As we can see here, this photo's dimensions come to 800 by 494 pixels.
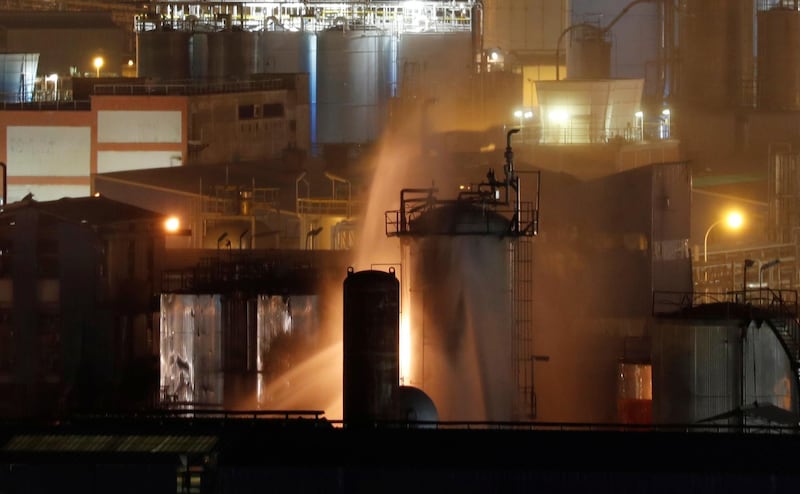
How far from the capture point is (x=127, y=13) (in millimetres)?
65812

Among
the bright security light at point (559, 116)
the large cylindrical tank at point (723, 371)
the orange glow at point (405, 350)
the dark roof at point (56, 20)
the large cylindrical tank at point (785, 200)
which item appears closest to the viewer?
the large cylindrical tank at point (723, 371)

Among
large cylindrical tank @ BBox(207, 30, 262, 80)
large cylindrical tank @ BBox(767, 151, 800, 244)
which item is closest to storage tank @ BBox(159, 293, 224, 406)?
large cylindrical tank @ BBox(767, 151, 800, 244)

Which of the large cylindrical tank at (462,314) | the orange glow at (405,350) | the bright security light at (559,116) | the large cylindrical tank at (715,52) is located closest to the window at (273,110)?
the bright security light at (559,116)

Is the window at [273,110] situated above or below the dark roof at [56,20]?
below

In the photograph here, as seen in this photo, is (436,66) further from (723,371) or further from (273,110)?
(723,371)

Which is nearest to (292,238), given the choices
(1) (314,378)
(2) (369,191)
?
(2) (369,191)

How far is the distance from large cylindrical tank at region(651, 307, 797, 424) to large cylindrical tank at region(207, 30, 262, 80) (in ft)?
103

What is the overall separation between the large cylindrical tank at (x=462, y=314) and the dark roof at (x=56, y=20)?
3919 cm

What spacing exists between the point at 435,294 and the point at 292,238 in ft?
57.7

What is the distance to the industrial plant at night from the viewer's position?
23.3 m

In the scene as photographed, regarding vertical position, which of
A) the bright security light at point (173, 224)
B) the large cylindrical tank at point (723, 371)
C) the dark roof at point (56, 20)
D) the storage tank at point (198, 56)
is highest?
the dark roof at point (56, 20)

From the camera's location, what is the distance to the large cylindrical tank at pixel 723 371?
1079 inches

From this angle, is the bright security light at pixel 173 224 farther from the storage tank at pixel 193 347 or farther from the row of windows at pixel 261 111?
the row of windows at pixel 261 111

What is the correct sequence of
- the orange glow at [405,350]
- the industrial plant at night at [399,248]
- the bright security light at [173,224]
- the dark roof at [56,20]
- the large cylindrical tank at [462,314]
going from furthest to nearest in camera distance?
the dark roof at [56,20] → the bright security light at [173,224] → the orange glow at [405,350] → the large cylindrical tank at [462,314] → the industrial plant at night at [399,248]
